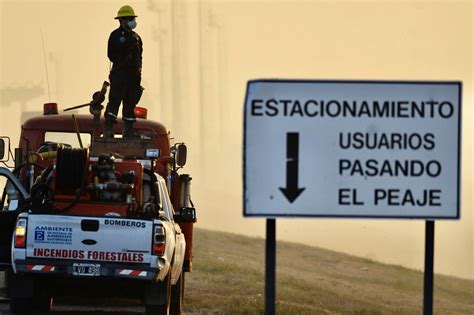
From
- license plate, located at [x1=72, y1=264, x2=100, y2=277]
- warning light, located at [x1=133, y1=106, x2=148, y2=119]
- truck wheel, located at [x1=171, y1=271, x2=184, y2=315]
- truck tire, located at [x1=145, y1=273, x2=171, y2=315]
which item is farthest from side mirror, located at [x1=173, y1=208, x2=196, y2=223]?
warning light, located at [x1=133, y1=106, x2=148, y2=119]

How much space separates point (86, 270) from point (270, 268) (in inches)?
308

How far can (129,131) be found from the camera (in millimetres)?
21812

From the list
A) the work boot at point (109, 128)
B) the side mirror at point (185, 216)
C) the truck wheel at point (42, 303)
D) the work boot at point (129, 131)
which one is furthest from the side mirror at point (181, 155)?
the truck wheel at point (42, 303)

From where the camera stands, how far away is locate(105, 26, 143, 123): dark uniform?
21.8m

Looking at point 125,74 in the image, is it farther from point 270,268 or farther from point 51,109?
point 270,268

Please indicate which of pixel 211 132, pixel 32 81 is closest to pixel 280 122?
pixel 32 81

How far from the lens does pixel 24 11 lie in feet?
367

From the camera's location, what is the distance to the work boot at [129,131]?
21.7 m

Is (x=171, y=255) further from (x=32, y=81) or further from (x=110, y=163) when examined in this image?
(x=32, y=81)

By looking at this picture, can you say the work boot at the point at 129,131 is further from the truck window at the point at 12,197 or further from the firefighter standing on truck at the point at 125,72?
the truck window at the point at 12,197

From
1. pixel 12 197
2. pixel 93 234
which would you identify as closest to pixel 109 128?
pixel 12 197

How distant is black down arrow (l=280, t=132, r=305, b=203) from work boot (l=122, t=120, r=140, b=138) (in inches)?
487

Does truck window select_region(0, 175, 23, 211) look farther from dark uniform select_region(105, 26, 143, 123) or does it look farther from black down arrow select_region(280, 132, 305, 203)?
black down arrow select_region(280, 132, 305, 203)

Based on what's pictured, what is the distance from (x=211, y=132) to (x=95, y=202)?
143742mm
